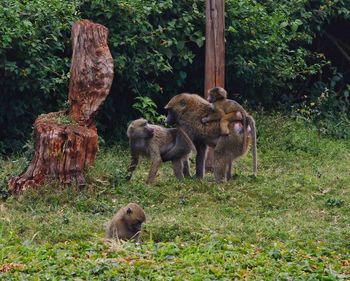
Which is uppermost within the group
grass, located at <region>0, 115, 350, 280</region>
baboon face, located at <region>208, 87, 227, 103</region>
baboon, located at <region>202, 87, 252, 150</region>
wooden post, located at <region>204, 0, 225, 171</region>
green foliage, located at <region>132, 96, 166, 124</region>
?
wooden post, located at <region>204, 0, 225, 171</region>

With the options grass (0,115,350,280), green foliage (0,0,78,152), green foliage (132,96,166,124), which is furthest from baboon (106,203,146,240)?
green foliage (132,96,166,124)

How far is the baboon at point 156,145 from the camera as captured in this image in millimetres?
11531

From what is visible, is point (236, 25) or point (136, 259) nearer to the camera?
point (136, 259)

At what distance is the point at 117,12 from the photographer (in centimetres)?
1388

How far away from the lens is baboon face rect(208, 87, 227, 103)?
11.6 m

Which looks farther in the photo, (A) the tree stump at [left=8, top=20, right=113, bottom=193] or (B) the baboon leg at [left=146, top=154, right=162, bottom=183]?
(B) the baboon leg at [left=146, top=154, right=162, bottom=183]

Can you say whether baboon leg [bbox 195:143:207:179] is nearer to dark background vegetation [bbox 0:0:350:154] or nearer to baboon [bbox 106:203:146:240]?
dark background vegetation [bbox 0:0:350:154]

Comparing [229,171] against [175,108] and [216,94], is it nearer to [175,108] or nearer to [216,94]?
[216,94]

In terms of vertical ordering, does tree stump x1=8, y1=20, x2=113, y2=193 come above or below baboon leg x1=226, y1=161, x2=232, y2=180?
above

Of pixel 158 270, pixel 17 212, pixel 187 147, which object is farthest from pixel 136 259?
pixel 187 147

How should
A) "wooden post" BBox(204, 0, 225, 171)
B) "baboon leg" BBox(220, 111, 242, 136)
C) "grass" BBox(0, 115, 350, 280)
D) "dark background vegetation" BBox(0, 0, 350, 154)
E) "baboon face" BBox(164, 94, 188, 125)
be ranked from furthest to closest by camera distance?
"dark background vegetation" BBox(0, 0, 350, 154)
"wooden post" BBox(204, 0, 225, 171)
"baboon face" BBox(164, 94, 188, 125)
"baboon leg" BBox(220, 111, 242, 136)
"grass" BBox(0, 115, 350, 280)

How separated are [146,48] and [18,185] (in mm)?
4346

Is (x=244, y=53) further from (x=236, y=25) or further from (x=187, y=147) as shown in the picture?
(x=187, y=147)

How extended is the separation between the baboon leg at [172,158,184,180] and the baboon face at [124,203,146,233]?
2927mm
